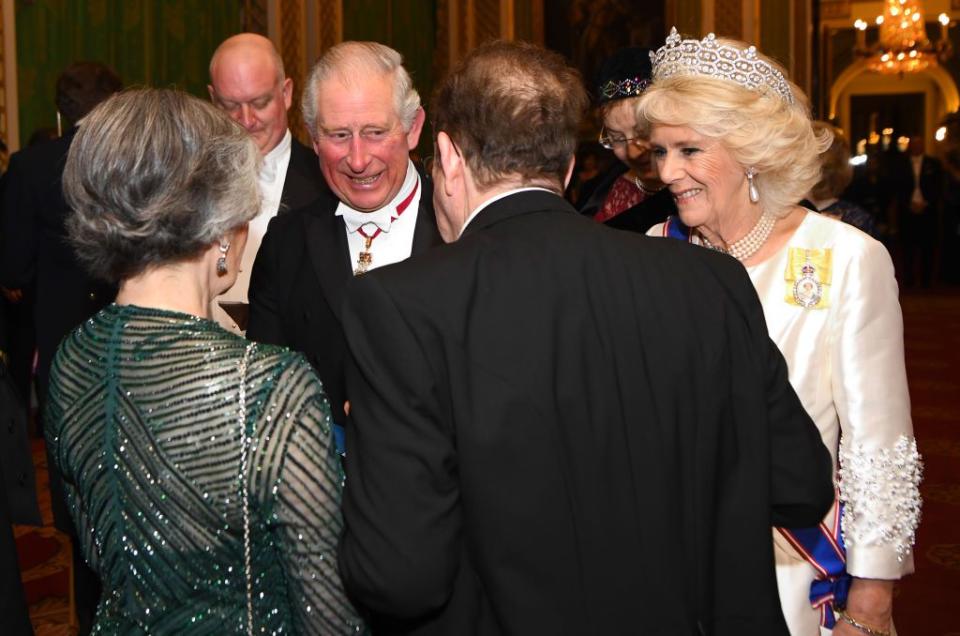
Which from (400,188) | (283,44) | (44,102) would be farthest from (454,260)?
(283,44)

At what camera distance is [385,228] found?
9.26ft

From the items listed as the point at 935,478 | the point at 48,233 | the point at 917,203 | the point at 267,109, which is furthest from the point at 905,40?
the point at 48,233

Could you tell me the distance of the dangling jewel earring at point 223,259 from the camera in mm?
1677

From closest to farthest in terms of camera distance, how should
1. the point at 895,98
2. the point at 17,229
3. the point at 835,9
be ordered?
the point at 17,229, the point at 835,9, the point at 895,98

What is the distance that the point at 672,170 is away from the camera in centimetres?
227

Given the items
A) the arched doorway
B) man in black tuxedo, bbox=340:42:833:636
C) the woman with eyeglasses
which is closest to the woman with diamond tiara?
man in black tuxedo, bbox=340:42:833:636

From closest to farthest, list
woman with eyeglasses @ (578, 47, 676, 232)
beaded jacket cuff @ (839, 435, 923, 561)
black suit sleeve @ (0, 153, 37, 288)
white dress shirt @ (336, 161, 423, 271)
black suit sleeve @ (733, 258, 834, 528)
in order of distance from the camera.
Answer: black suit sleeve @ (733, 258, 834, 528), beaded jacket cuff @ (839, 435, 923, 561), white dress shirt @ (336, 161, 423, 271), woman with eyeglasses @ (578, 47, 676, 232), black suit sleeve @ (0, 153, 37, 288)

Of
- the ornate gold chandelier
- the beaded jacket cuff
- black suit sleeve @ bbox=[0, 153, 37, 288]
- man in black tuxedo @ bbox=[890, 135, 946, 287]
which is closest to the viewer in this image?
the beaded jacket cuff

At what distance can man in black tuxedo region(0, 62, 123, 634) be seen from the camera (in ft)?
12.6

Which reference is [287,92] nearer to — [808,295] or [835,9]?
[808,295]

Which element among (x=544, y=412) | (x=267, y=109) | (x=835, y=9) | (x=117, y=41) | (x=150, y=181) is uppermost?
(x=835, y=9)

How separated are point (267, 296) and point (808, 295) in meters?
1.31

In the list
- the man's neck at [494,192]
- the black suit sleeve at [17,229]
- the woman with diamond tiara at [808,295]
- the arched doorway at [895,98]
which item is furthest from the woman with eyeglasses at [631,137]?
the arched doorway at [895,98]

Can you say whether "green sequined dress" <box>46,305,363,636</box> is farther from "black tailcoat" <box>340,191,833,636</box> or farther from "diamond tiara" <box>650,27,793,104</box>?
"diamond tiara" <box>650,27,793,104</box>
